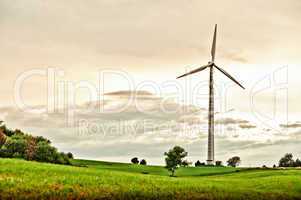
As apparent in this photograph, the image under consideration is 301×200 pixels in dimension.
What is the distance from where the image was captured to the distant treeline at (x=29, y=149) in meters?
50.3

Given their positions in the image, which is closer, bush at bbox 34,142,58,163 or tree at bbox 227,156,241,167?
bush at bbox 34,142,58,163

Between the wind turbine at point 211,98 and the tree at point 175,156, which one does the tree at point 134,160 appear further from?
the tree at point 175,156

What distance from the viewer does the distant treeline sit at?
1981 inches

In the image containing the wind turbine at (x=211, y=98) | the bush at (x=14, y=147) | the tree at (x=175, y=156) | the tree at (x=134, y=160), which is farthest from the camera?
the tree at (x=134, y=160)

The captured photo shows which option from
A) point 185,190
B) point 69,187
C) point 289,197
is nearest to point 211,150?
point 289,197

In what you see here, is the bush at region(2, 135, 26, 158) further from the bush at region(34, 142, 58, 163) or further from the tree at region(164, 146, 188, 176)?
the tree at region(164, 146, 188, 176)

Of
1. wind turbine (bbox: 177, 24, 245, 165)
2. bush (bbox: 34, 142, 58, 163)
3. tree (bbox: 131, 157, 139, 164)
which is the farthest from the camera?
tree (bbox: 131, 157, 139, 164)

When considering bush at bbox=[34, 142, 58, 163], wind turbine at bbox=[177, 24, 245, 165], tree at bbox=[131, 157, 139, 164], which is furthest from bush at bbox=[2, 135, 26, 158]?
tree at bbox=[131, 157, 139, 164]

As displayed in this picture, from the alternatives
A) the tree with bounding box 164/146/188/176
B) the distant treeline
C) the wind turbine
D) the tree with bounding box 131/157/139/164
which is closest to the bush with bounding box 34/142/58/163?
the distant treeline

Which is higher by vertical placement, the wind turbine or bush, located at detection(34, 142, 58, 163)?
the wind turbine

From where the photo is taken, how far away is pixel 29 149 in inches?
1999

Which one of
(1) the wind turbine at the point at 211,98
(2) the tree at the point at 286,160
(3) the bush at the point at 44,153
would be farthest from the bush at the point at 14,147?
(2) the tree at the point at 286,160

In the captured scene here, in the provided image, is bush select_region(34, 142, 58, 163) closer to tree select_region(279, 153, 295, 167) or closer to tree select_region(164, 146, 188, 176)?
tree select_region(164, 146, 188, 176)

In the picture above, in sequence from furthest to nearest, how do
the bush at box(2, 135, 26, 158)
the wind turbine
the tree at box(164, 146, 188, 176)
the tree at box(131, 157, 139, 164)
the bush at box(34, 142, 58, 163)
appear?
the tree at box(131, 157, 139, 164)
the wind turbine
the tree at box(164, 146, 188, 176)
the bush at box(34, 142, 58, 163)
the bush at box(2, 135, 26, 158)
